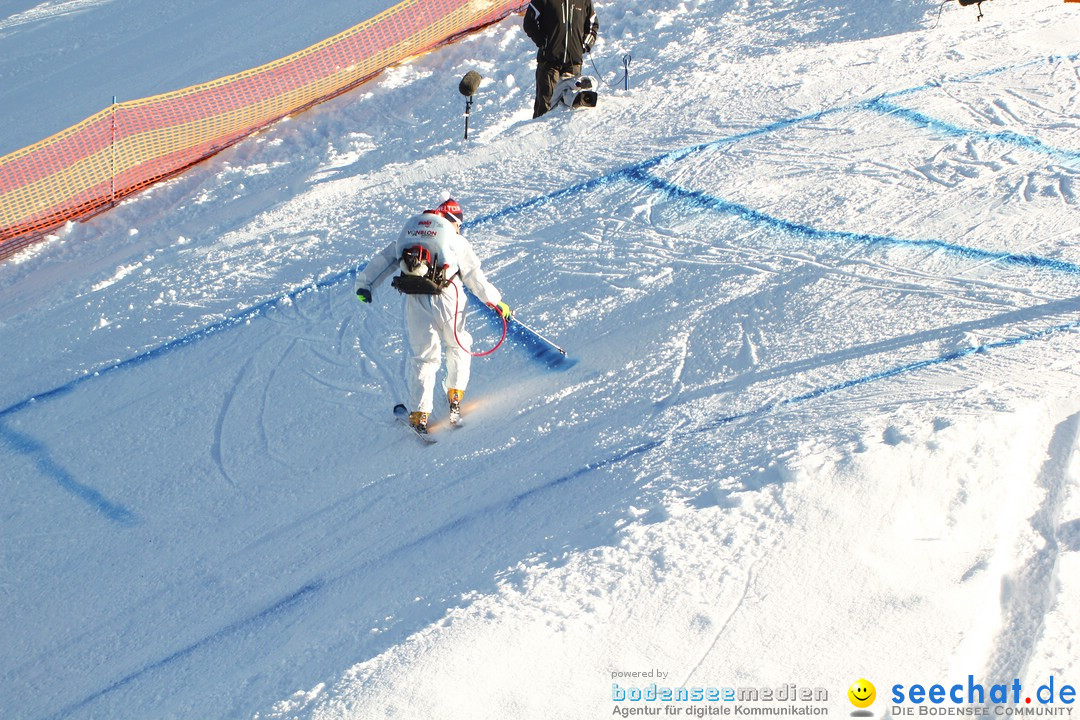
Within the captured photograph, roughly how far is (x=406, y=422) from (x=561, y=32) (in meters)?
3.94

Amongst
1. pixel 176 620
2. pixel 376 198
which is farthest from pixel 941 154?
pixel 176 620

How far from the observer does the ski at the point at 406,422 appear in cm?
680

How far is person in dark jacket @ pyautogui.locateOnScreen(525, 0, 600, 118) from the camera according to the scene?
888 centimetres

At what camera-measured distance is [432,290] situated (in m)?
6.26

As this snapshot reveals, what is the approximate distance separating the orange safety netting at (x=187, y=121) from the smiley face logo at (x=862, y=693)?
331 inches

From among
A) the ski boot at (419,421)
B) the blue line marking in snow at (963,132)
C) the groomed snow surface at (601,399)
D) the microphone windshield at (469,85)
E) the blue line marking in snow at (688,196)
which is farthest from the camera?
the microphone windshield at (469,85)

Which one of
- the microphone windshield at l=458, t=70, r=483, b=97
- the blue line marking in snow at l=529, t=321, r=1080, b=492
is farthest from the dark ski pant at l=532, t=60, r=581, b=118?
the blue line marking in snow at l=529, t=321, r=1080, b=492

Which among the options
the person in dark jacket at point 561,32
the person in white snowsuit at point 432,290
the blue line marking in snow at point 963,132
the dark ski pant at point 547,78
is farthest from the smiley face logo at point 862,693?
the dark ski pant at point 547,78

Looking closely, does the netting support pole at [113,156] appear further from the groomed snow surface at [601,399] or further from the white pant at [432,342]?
the white pant at [432,342]

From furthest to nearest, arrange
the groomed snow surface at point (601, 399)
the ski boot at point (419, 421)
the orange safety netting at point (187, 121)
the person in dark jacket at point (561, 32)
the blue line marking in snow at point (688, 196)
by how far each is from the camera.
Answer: the orange safety netting at point (187, 121) < the person in dark jacket at point (561, 32) < the blue line marking in snow at point (688, 196) < the ski boot at point (419, 421) < the groomed snow surface at point (601, 399)

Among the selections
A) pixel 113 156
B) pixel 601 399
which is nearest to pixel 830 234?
pixel 601 399

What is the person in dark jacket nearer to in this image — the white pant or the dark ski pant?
the dark ski pant

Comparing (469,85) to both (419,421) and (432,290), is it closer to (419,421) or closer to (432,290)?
(432,290)

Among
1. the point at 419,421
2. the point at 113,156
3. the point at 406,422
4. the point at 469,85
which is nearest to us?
the point at 419,421
